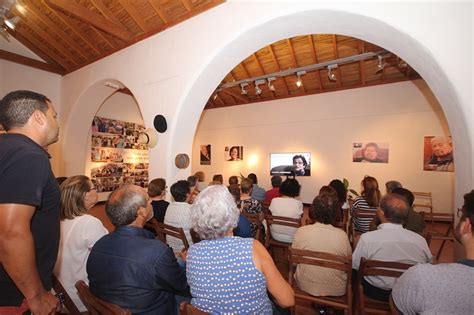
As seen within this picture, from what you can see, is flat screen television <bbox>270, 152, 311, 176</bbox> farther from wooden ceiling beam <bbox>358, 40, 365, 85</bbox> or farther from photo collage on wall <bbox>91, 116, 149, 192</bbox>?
photo collage on wall <bbox>91, 116, 149, 192</bbox>

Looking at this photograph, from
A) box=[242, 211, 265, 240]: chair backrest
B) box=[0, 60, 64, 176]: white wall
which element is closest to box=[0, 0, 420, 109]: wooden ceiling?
box=[0, 60, 64, 176]: white wall

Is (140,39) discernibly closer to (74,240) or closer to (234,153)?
(74,240)

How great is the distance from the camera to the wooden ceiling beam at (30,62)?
5805 millimetres

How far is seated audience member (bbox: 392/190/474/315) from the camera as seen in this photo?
1052 mm

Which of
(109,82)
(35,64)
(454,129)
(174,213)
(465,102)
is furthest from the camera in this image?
(35,64)

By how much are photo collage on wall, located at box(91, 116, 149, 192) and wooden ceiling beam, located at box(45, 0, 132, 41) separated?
4.26m

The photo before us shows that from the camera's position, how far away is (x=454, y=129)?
232 centimetres

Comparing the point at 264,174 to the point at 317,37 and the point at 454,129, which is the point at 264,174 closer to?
the point at 317,37

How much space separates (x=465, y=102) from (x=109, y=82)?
19.4 feet

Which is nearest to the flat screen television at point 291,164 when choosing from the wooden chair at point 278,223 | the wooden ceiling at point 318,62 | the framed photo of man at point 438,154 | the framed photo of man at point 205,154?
the wooden ceiling at point 318,62

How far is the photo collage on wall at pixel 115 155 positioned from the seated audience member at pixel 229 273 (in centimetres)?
786

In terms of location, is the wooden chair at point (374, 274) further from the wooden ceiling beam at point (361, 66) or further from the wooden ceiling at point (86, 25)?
the wooden ceiling beam at point (361, 66)

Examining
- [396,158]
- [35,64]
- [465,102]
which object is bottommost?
[396,158]

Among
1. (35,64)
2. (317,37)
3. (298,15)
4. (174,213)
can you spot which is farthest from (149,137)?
(35,64)
